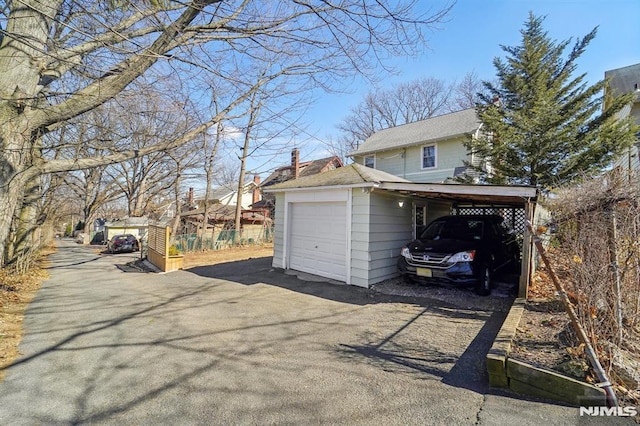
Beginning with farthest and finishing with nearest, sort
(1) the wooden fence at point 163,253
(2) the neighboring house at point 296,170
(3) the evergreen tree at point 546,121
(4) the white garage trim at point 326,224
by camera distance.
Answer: (2) the neighboring house at point 296,170 < (3) the evergreen tree at point 546,121 < (1) the wooden fence at point 163,253 < (4) the white garage trim at point 326,224

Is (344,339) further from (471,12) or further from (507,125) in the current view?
(507,125)

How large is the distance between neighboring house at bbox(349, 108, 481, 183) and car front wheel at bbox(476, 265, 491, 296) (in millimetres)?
8912

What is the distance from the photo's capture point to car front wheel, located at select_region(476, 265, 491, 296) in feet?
19.9

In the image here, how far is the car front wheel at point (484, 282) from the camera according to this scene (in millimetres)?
6066

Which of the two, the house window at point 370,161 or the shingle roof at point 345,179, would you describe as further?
the house window at point 370,161

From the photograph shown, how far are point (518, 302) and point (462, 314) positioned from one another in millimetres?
889

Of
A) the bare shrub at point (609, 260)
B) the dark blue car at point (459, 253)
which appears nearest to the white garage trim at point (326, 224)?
the dark blue car at point (459, 253)

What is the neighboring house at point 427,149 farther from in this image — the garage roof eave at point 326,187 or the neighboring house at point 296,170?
the neighboring house at point 296,170

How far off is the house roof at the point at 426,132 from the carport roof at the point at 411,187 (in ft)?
29.4

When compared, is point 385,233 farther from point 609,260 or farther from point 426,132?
point 426,132

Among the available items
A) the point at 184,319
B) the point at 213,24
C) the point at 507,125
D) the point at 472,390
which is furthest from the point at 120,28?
the point at 507,125

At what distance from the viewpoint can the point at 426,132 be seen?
17016 millimetres

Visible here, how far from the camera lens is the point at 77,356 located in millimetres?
3678

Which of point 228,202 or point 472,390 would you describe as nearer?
point 472,390
